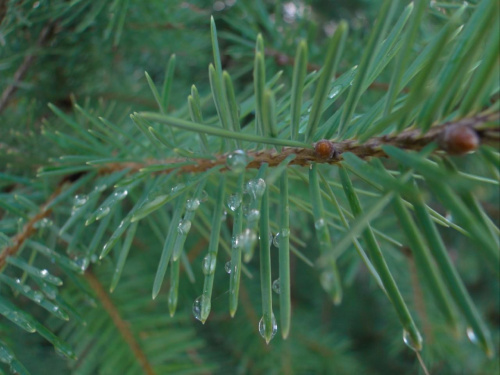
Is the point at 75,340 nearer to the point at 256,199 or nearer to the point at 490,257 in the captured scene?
the point at 256,199

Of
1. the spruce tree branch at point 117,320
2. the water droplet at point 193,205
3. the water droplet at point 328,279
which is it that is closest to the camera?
the water droplet at point 328,279

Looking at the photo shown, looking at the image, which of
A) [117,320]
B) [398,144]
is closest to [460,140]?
[398,144]

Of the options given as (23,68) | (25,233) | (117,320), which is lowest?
(117,320)

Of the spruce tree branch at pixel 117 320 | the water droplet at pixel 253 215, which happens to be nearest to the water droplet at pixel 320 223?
the water droplet at pixel 253 215

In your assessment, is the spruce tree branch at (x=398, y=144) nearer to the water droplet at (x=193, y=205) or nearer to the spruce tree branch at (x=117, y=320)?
the water droplet at (x=193, y=205)

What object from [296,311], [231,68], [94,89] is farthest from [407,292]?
[94,89]

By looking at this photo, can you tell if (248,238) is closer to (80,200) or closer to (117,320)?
(80,200)
